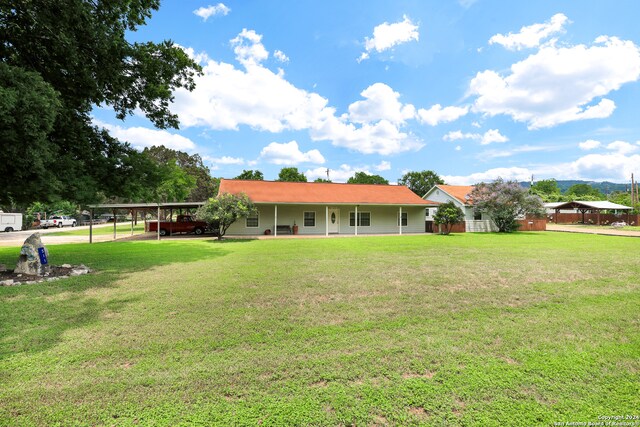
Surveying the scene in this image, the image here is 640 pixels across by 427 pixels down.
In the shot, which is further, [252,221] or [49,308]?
[252,221]

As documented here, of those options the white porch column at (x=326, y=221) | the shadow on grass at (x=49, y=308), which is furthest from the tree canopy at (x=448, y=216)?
the shadow on grass at (x=49, y=308)

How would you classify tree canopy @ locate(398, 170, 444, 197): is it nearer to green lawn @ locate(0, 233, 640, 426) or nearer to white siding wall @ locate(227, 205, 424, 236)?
white siding wall @ locate(227, 205, 424, 236)

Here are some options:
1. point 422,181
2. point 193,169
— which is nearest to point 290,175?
point 193,169

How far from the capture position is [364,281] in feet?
23.4

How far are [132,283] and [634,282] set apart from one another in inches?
478

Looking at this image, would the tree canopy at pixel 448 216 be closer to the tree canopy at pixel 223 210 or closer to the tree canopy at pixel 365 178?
the tree canopy at pixel 223 210

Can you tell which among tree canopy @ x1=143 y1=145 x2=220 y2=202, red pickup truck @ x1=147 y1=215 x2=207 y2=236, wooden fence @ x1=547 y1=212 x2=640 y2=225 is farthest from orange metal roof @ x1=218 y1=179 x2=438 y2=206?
wooden fence @ x1=547 y1=212 x2=640 y2=225

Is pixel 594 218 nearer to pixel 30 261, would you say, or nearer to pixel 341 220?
pixel 341 220

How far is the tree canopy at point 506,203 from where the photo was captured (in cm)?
2420

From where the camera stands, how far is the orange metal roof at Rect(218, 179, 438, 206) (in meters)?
21.5

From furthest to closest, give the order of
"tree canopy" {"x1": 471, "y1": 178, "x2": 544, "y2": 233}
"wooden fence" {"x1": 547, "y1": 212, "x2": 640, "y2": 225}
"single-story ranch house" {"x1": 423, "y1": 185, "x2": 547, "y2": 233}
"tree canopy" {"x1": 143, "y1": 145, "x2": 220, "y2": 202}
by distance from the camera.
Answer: "tree canopy" {"x1": 143, "y1": 145, "x2": 220, "y2": 202}, "wooden fence" {"x1": 547, "y1": 212, "x2": 640, "y2": 225}, "single-story ranch house" {"x1": 423, "y1": 185, "x2": 547, "y2": 233}, "tree canopy" {"x1": 471, "y1": 178, "x2": 544, "y2": 233}

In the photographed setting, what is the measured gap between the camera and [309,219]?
22953mm

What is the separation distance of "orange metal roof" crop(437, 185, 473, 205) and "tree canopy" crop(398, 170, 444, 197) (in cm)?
2655

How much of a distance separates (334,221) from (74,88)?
17.3 metres
